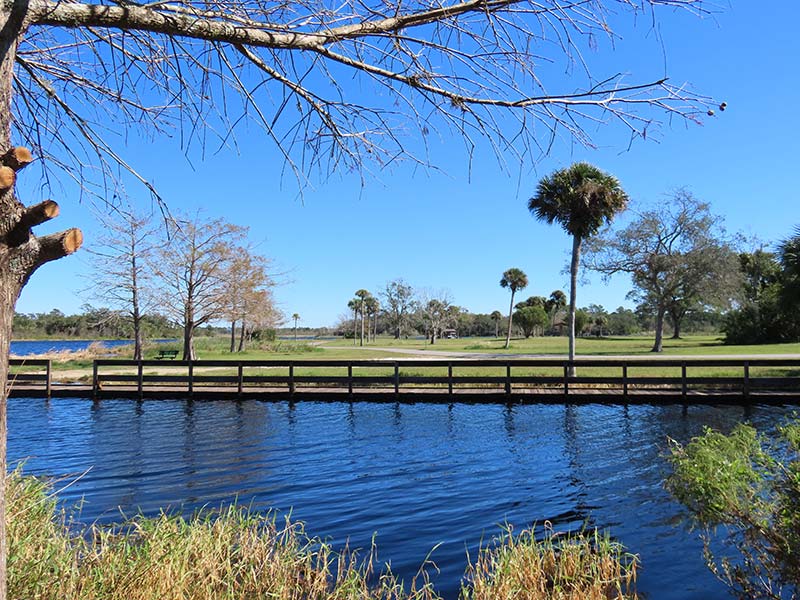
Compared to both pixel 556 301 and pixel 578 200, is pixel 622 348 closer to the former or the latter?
pixel 578 200

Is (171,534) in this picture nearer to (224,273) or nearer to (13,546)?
(13,546)

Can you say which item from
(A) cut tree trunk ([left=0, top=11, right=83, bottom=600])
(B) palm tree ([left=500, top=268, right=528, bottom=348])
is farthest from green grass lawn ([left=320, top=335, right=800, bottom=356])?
(A) cut tree trunk ([left=0, top=11, right=83, bottom=600])

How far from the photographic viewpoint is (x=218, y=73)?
10.7 ft

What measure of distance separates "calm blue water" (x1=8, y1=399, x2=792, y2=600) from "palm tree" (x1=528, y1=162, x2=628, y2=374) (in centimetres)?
1200

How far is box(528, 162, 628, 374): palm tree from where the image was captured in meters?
25.8

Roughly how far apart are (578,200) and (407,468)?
63.8ft

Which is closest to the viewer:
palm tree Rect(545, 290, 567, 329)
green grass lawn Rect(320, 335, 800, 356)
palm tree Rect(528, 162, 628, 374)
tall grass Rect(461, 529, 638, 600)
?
tall grass Rect(461, 529, 638, 600)

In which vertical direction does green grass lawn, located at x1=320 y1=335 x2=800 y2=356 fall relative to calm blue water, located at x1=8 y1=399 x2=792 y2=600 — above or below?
above

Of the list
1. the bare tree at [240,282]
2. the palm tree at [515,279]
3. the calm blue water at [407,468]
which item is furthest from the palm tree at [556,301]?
the calm blue water at [407,468]

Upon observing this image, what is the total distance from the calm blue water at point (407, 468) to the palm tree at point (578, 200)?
11996 mm

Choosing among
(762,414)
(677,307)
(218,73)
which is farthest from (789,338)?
(218,73)

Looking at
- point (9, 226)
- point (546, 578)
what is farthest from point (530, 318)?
point (9, 226)

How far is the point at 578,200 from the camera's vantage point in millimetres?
25812

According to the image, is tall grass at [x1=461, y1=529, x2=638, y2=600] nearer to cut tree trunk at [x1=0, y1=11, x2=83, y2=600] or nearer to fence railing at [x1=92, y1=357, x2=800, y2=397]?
cut tree trunk at [x1=0, y1=11, x2=83, y2=600]
